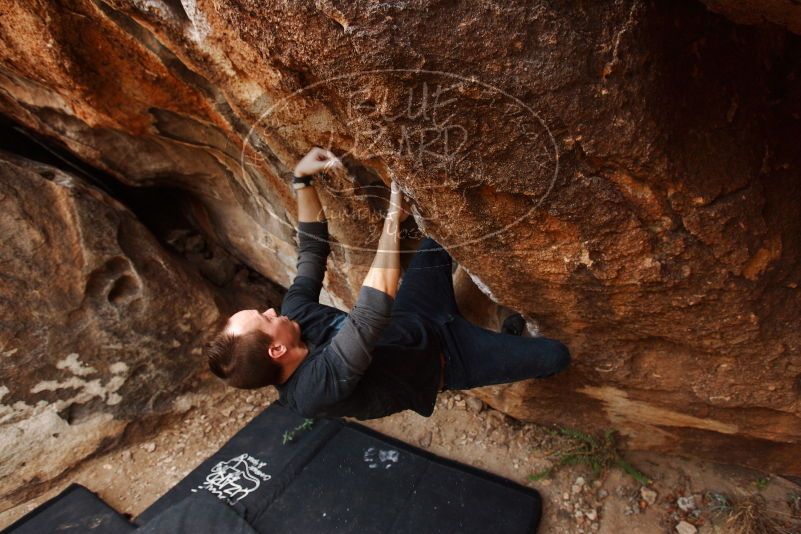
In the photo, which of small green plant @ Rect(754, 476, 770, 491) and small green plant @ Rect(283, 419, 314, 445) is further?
small green plant @ Rect(283, 419, 314, 445)

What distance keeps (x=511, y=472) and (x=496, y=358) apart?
114 centimetres

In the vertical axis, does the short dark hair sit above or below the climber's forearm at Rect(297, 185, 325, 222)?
below

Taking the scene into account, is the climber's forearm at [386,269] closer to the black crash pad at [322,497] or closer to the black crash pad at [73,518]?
the black crash pad at [322,497]

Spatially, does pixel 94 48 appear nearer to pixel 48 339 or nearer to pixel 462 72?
pixel 462 72

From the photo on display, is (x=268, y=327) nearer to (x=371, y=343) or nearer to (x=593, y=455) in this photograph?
(x=371, y=343)

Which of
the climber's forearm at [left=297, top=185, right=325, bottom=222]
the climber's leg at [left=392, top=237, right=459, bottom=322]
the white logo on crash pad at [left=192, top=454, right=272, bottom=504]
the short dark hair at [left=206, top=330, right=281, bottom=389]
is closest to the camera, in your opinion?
the short dark hair at [left=206, top=330, right=281, bottom=389]

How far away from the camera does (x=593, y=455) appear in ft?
8.59

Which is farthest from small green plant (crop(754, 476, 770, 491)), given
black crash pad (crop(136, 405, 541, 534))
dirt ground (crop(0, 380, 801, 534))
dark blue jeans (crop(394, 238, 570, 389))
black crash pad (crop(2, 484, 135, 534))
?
black crash pad (crop(2, 484, 135, 534))

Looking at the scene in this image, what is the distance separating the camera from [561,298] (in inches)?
69.1

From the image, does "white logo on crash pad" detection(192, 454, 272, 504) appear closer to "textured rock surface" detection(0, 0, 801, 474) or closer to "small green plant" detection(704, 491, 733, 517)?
"textured rock surface" detection(0, 0, 801, 474)

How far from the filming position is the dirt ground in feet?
7.80

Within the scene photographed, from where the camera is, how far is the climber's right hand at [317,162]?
70.6 inches

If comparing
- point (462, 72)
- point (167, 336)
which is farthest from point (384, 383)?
point (167, 336)

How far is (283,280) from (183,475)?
143 cm
